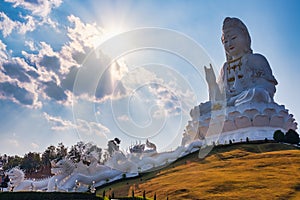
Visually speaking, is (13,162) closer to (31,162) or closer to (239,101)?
(31,162)

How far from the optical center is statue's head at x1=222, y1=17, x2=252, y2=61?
3566cm

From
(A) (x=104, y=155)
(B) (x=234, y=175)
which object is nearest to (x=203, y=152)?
(B) (x=234, y=175)

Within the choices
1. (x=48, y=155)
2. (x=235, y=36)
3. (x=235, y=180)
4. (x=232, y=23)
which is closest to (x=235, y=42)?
(x=235, y=36)

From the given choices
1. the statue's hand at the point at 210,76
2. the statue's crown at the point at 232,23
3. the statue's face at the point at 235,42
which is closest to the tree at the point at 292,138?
the statue's hand at the point at 210,76

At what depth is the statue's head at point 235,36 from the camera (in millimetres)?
35656

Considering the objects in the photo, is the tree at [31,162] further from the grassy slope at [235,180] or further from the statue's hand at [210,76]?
the grassy slope at [235,180]

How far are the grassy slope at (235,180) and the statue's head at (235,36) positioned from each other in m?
16.9

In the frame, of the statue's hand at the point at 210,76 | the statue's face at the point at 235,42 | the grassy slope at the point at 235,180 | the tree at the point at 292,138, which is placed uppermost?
the statue's face at the point at 235,42

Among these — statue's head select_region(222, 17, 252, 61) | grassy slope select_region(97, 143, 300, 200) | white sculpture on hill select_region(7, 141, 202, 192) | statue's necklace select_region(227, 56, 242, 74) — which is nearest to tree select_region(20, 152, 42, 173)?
white sculpture on hill select_region(7, 141, 202, 192)

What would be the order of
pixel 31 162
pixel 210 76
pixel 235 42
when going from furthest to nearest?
pixel 31 162 < pixel 210 76 < pixel 235 42

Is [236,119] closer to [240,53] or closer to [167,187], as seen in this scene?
[240,53]

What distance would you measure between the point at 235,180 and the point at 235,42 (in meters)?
23.8

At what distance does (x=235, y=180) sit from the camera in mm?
14352

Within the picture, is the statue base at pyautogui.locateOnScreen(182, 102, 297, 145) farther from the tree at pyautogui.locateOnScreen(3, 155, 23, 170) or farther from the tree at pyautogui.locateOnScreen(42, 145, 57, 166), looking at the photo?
the tree at pyautogui.locateOnScreen(3, 155, 23, 170)
